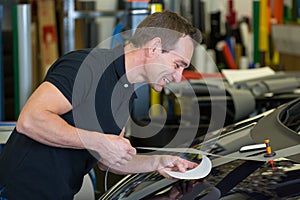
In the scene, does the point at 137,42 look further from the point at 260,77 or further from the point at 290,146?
the point at 260,77

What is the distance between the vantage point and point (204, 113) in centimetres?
352

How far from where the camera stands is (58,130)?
5.61 ft

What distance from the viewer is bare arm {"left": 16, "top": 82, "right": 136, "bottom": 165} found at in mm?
1691

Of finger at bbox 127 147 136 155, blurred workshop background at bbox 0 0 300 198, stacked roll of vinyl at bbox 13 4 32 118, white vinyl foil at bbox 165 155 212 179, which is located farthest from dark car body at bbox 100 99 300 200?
stacked roll of vinyl at bbox 13 4 32 118

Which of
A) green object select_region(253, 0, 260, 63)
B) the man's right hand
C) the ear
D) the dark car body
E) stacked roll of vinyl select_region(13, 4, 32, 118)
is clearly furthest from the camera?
green object select_region(253, 0, 260, 63)

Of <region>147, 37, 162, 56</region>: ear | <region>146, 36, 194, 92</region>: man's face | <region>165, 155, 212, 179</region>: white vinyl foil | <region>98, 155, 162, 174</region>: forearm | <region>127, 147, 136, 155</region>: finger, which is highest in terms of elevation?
<region>147, 37, 162, 56</region>: ear

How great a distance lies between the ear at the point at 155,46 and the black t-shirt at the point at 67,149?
112mm

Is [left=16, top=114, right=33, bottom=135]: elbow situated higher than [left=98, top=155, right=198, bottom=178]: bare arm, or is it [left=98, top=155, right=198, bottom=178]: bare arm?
[left=16, top=114, right=33, bottom=135]: elbow

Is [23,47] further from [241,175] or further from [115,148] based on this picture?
[241,175]

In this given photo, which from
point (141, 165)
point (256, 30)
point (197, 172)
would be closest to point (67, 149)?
point (141, 165)

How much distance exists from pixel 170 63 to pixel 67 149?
0.42 metres

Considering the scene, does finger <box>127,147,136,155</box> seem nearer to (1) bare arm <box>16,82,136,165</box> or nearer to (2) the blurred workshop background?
(1) bare arm <box>16,82,136,165</box>

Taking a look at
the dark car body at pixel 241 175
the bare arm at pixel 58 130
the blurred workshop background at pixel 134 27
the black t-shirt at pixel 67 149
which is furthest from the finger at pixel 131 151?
the blurred workshop background at pixel 134 27

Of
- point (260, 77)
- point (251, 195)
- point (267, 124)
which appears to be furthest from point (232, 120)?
point (251, 195)
